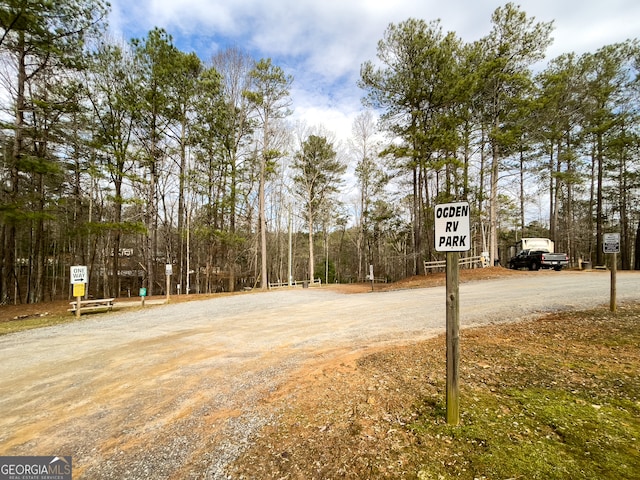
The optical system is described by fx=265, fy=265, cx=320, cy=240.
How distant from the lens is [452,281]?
2355 mm

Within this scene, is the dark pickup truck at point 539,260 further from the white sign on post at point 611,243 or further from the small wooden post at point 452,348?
the small wooden post at point 452,348

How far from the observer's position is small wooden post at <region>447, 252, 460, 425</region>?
7.61 ft

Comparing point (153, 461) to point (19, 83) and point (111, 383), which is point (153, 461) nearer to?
point (111, 383)

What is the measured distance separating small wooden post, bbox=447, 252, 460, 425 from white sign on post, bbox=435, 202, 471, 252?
0.09 m

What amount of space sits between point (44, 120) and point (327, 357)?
65.9ft

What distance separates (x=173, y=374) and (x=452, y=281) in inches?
156

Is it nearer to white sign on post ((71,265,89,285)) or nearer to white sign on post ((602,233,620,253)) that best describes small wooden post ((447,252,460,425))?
white sign on post ((602,233,620,253))

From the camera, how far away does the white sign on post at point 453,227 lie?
2.26m

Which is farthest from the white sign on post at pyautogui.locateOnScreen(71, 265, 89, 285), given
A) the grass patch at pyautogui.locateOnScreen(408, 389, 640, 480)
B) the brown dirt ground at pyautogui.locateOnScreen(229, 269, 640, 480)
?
the grass patch at pyautogui.locateOnScreen(408, 389, 640, 480)

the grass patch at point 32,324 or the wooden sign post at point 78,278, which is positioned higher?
the wooden sign post at point 78,278

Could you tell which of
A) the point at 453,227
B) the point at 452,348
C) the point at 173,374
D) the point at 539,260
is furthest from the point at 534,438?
the point at 539,260

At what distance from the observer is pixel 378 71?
14938 millimetres

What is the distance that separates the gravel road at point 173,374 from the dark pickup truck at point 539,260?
9195 mm

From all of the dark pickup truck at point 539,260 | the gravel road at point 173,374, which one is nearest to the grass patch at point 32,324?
the gravel road at point 173,374
